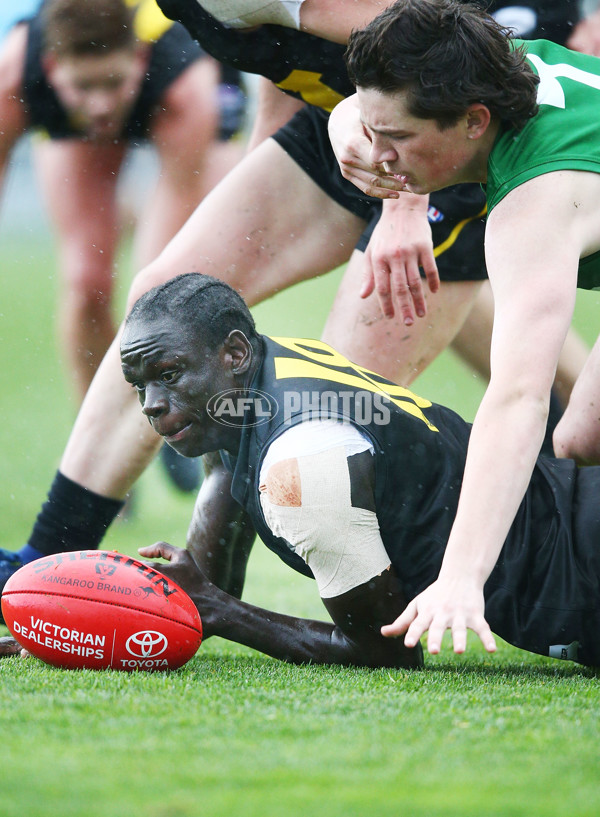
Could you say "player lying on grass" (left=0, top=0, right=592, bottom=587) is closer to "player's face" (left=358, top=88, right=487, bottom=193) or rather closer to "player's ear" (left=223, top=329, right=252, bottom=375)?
"player's ear" (left=223, top=329, right=252, bottom=375)

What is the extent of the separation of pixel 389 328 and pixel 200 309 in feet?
3.24

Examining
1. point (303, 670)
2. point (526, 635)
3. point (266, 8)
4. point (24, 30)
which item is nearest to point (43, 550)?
point (303, 670)

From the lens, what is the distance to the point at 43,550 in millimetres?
3561

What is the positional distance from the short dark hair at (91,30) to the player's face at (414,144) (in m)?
4.27

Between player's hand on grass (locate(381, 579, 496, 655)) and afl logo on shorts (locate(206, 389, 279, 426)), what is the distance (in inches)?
31.0

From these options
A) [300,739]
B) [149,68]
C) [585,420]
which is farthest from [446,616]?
[149,68]

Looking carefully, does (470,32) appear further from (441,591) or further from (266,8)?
(441,591)

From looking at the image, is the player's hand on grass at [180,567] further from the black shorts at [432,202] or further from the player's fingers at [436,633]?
the black shorts at [432,202]

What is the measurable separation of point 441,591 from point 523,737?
30 centimetres

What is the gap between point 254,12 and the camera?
3.24 m

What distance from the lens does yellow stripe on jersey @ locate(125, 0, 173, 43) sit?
629 cm

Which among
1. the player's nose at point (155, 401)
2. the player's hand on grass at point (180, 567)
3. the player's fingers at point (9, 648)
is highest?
the player's nose at point (155, 401)

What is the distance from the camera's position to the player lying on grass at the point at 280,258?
→ 11.7ft

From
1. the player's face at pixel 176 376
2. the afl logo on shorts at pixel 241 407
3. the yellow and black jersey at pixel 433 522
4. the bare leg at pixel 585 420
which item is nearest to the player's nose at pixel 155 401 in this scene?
the player's face at pixel 176 376
